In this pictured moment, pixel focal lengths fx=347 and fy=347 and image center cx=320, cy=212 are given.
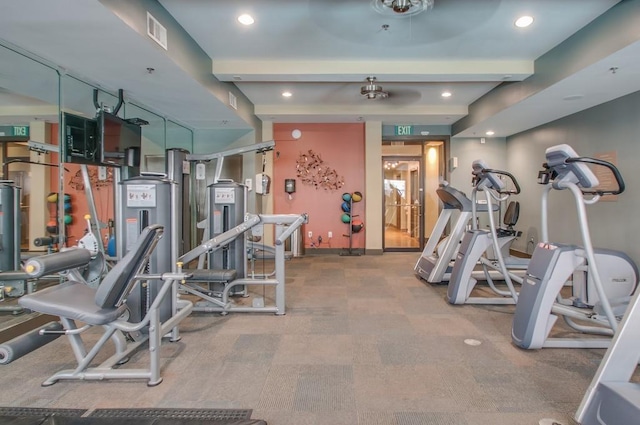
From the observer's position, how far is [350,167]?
7.34m

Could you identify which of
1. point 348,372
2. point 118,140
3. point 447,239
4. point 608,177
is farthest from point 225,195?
point 608,177

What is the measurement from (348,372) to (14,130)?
3702mm

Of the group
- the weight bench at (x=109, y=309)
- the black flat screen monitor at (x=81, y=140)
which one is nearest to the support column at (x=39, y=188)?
the black flat screen monitor at (x=81, y=140)

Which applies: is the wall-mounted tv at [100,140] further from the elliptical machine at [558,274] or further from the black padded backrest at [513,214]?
the black padded backrest at [513,214]

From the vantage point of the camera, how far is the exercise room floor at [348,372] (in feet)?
6.51

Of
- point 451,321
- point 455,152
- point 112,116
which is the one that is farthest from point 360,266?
point 112,116

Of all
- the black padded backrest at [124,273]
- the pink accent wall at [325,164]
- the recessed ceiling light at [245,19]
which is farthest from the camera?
the pink accent wall at [325,164]

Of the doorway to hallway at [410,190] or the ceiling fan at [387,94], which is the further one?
the doorway to hallway at [410,190]

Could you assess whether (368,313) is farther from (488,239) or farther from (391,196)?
(391,196)

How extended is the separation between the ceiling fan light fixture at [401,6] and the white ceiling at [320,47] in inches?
10.5

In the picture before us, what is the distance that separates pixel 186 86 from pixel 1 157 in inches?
75.5

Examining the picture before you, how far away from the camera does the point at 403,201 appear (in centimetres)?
814

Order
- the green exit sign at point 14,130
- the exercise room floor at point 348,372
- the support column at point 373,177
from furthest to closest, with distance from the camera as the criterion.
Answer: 1. the support column at point 373,177
2. the green exit sign at point 14,130
3. the exercise room floor at point 348,372

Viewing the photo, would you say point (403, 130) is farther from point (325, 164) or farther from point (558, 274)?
point (558, 274)
